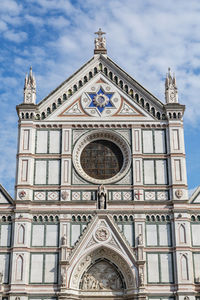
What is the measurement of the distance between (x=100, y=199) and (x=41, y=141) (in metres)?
4.85

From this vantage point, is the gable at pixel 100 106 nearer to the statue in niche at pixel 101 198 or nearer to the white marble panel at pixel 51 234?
the statue in niche at pixel 101 198

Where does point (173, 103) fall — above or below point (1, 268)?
above

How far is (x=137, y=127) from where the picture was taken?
1095 inches

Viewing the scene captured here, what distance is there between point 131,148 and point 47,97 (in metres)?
5.85

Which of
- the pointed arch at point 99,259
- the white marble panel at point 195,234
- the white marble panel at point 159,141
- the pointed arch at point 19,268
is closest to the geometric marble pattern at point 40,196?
the pointed arch at point 19,268

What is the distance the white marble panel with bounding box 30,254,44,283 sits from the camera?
24359 millimetres

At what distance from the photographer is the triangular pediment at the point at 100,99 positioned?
2814cm

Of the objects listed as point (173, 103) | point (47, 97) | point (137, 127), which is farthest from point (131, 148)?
point (47, 97)

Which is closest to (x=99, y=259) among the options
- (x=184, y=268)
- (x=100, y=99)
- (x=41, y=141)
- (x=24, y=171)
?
(x=184, y=268)

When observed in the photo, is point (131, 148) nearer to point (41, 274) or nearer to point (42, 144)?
point (42, 144)

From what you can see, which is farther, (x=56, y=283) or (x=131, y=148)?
(x=131, y=148)

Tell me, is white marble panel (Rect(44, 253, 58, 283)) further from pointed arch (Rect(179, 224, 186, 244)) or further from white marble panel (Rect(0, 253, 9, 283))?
pointed arch (Rect(179, 224, 186, 244))

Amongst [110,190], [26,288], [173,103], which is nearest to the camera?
[26,288]

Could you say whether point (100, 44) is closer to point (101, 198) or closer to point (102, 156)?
point (102, 156)
